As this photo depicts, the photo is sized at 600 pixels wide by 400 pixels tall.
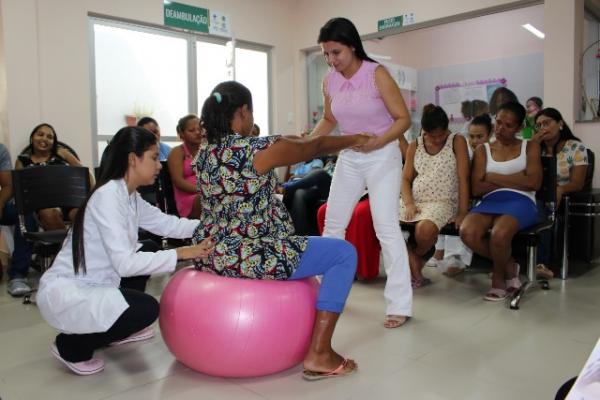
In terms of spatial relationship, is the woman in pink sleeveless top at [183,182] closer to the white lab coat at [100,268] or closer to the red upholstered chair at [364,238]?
the red upholstered chair at [364,238]

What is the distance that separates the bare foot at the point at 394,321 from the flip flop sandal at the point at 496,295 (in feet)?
2.37

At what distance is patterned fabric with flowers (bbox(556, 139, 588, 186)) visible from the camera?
3.66 m

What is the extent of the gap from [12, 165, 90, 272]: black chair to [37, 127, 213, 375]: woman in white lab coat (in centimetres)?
98

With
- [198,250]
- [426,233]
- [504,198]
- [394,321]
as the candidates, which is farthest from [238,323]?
[504,198]

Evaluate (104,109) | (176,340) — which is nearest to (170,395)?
(176,340)

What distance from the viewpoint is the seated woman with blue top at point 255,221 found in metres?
1.82

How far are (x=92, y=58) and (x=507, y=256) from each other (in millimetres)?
4234

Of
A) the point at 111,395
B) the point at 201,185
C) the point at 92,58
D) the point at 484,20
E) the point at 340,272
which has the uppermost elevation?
the point at 484,20

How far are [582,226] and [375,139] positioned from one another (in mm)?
2004

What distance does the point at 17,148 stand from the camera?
4.48m

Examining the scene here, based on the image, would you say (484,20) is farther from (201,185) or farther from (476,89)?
(201,185)

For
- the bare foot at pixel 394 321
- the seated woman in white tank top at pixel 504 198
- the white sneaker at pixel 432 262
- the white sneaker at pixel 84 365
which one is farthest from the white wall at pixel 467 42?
the white sneaker at pixel 84 365

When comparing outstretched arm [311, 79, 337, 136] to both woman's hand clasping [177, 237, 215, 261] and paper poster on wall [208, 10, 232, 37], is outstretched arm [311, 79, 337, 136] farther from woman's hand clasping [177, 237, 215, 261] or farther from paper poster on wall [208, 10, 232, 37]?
paper poster on wall [208, 10, 232, 37]

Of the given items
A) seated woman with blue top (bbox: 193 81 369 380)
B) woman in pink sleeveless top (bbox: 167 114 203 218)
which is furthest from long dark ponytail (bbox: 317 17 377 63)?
woman in pink sleeveless top (bbox: 167 114 203 218)
